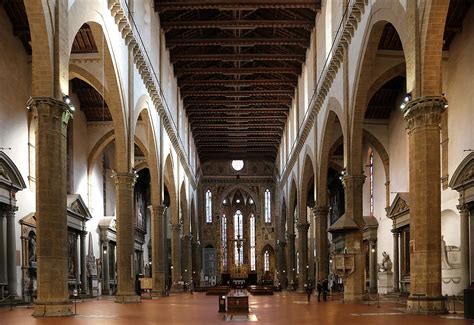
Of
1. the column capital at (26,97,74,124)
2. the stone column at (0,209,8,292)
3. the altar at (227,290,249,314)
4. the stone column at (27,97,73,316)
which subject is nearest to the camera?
the stone column at (27,97,73,316)

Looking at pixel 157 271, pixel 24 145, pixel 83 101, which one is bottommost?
pixel 157 271

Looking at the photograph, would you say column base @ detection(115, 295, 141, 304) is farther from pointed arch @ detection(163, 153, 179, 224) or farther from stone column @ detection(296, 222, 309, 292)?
stone column @ detection(296, 222, 309, 292)

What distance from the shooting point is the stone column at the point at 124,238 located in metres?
26.5

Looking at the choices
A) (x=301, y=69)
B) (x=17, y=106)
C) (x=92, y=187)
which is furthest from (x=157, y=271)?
(x=301, y=69)

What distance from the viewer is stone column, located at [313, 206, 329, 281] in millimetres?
35500

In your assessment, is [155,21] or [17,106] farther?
[155,21]

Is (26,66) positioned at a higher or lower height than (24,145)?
higher

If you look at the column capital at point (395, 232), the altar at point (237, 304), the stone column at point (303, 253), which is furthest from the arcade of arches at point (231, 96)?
the altar at point (237, 304)

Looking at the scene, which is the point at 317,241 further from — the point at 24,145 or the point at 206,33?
the point at 24,145

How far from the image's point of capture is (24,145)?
27.9m

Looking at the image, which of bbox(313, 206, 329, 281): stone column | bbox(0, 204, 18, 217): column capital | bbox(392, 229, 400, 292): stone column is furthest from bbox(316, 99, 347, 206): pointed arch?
bbox(0, 204, 18, 217): column capital

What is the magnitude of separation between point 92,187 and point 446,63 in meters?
21.3

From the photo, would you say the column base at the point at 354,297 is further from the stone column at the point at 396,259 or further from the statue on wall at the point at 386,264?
the statue on wall at the point at 386,264

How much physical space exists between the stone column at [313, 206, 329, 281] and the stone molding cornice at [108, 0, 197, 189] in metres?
10.1
